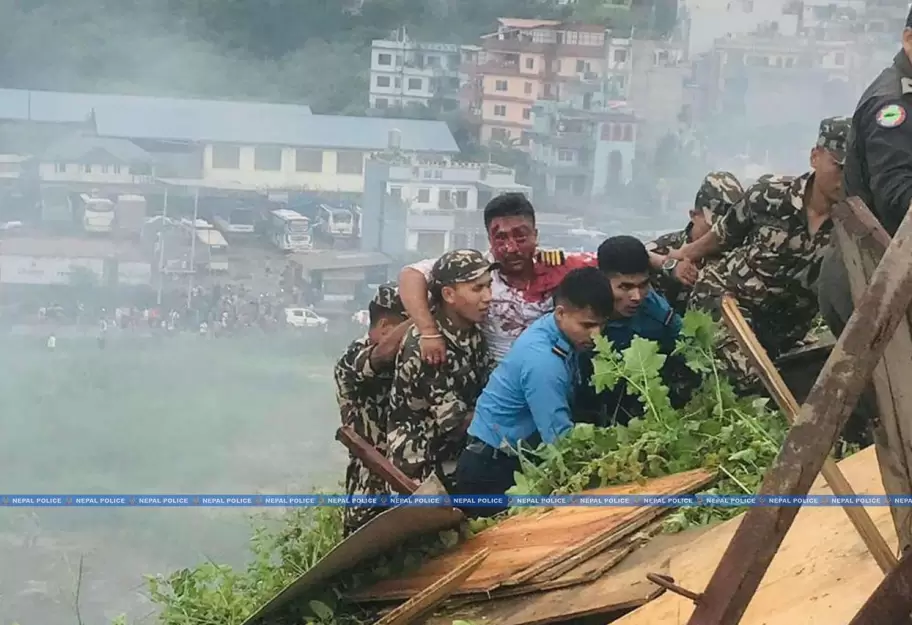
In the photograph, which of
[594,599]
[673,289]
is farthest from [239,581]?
[673,289]

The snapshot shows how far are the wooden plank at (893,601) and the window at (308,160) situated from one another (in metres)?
6.29

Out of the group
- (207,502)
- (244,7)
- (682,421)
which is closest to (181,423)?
(207,502)

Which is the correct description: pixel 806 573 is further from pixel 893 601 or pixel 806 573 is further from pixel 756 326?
pixel 756 326

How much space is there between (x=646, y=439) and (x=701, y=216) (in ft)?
3.84

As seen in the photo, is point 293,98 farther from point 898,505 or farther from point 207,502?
point 898,505

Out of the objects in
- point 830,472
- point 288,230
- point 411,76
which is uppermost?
point 411,76

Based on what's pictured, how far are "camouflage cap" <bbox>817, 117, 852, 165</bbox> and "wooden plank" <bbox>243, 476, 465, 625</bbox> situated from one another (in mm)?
1658

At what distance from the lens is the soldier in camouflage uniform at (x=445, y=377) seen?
3893mm

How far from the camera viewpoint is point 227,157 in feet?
24.8

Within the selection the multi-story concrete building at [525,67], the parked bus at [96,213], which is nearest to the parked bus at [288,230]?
the parked bus at [96,213]

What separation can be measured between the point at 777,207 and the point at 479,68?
408 cm

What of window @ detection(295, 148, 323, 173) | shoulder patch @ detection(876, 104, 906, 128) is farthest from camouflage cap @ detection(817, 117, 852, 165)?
window @ detection(295, 148, 323, 173)

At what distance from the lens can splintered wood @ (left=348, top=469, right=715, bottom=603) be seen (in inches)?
118

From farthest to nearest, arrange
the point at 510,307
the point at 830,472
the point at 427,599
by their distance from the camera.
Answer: the point at 510,307
the point at 427,599
the point at 830,472
